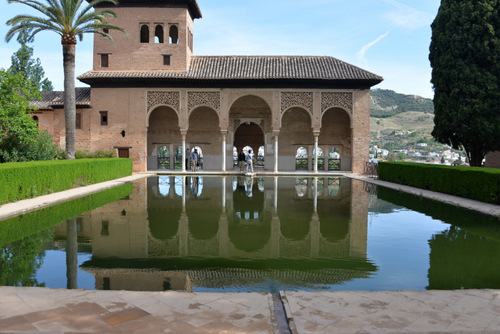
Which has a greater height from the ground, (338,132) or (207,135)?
(338,132)

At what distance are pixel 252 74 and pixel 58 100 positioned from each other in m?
11.9

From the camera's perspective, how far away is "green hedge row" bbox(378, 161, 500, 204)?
431 inches

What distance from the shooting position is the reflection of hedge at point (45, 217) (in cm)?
680

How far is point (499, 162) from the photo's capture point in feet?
76.0

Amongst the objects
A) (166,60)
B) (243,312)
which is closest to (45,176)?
(243,312)

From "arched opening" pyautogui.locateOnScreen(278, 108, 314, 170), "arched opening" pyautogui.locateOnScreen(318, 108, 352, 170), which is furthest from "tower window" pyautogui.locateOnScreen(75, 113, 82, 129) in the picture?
"arched opening" pyautogui.locateOnScreen(318, 108, 352, 170)

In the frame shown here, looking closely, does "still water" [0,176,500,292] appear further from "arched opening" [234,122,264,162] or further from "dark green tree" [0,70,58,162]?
"arched opening" [234,122,264,162]

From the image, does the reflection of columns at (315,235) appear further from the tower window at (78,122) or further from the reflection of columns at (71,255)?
the tower window at (78,122)

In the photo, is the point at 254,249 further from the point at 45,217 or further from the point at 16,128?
the point at 16,128

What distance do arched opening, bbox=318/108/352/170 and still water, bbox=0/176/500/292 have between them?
641 inches

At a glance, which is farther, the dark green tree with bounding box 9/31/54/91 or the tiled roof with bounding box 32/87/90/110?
the dark green tree with bounding box 9/31/54/91

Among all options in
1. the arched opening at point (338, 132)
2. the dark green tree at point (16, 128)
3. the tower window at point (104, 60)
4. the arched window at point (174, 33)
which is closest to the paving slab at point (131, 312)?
the dark green tree at point (16, 128)

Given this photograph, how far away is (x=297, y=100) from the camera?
941 inches

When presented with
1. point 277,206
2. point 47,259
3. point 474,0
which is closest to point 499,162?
point 474,0
